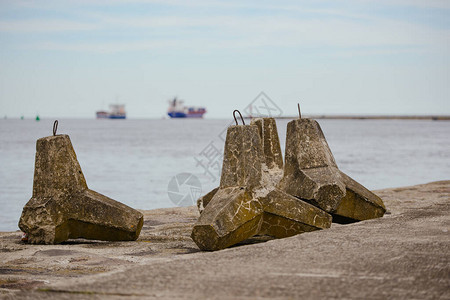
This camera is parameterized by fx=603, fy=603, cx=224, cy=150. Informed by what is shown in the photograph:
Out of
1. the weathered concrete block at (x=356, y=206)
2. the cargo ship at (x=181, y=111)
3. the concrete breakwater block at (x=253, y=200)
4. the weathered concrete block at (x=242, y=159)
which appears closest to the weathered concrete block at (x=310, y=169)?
the weathered concrete block at (x=356, y=206)

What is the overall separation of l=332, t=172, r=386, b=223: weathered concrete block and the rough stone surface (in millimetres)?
309

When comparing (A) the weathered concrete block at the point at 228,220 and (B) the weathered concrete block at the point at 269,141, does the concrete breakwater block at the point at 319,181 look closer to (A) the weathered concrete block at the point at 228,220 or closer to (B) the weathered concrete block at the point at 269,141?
(B) the weathered concrete block at the point at 269,141

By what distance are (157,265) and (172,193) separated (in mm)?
13117

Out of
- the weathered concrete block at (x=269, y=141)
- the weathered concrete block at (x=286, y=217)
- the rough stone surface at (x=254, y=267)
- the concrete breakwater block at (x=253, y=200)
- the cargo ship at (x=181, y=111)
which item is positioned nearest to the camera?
the rough stone surface at (x=254, y=267)

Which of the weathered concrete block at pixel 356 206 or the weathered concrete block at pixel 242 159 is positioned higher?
the weathered concrete block at pixel 242 159

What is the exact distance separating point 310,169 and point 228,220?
75.8 inches

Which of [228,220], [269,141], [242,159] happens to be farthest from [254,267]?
[269,141]

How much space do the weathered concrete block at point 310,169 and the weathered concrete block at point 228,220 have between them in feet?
3.50

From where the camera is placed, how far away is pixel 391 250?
4.99 meters

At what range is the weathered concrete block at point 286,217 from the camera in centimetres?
647

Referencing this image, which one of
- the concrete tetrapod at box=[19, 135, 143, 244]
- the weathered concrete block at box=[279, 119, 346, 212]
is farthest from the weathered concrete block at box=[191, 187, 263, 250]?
the concrete tetrapod at box=[19, 135, 143, 244]

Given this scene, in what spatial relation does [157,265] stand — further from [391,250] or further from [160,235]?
[160,235]

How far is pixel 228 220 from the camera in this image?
591 centimetres

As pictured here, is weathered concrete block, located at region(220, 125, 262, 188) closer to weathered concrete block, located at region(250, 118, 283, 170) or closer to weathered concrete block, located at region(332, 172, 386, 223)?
weathered concrete block, located at region(332, 172, 386, 223)
